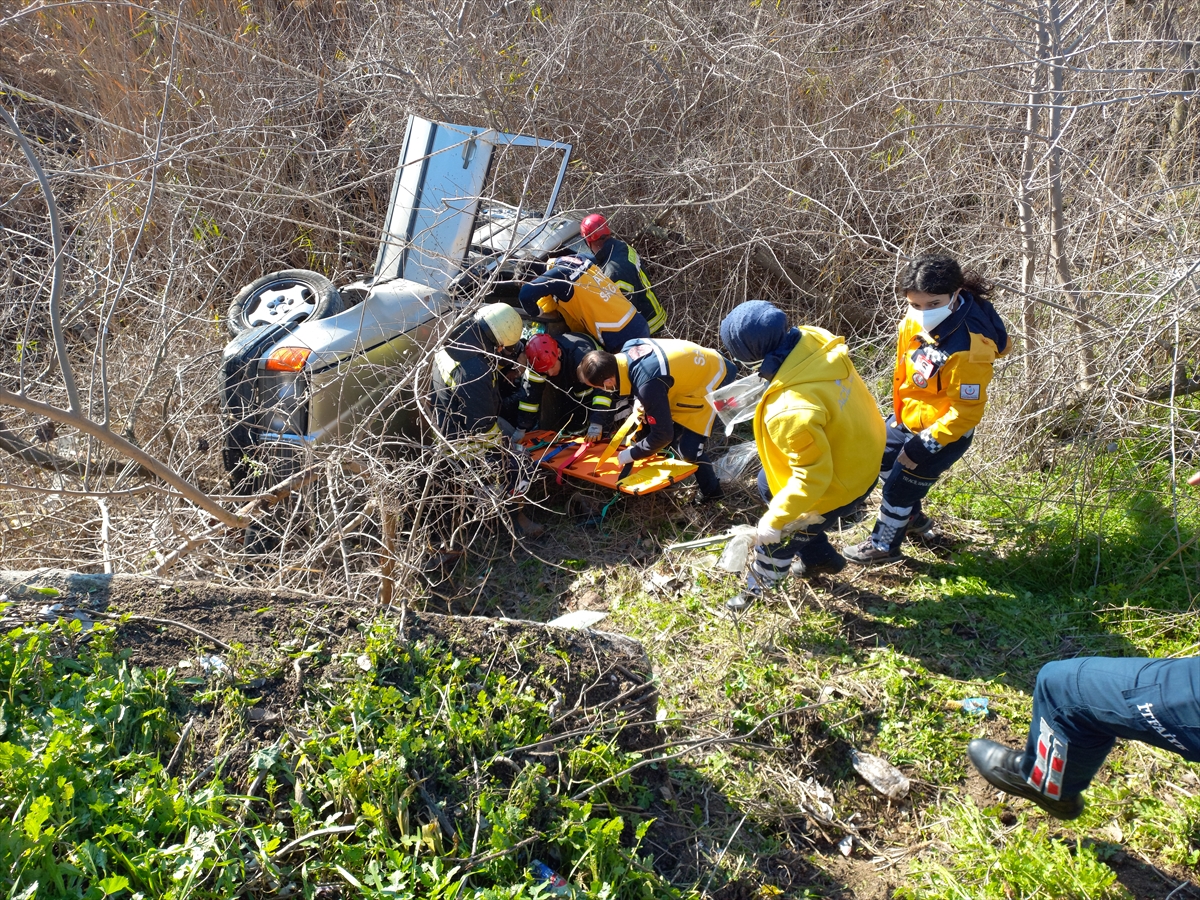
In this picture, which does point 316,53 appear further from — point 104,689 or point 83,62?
point 104,689

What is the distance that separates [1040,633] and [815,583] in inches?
40.6

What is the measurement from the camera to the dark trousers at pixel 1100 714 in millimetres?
2124

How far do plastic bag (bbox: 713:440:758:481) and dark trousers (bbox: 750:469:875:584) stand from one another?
1079 mm

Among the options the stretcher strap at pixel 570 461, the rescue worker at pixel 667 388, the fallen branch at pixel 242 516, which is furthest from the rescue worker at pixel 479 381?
the fallen branch at pixel 242 516

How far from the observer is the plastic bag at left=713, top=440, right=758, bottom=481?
5.01 meters

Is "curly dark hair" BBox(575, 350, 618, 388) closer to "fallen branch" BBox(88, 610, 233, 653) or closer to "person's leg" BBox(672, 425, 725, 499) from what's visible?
"person's leg" BBox(672, 425, 725, 499)

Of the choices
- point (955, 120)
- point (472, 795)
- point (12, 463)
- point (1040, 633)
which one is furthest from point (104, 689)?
point (955, 120)

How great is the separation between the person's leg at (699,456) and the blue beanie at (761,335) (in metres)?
1.49

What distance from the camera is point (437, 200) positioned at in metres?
5.03

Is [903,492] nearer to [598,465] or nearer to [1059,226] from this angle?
[598,465]

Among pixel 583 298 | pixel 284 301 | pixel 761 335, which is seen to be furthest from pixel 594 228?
pixel 761 335

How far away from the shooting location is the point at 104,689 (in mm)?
2289

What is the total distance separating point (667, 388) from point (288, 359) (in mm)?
2135

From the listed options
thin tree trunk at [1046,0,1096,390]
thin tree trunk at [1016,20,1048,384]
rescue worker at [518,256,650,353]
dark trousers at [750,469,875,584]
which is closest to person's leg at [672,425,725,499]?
rescue worker at [518,256,650,353]
